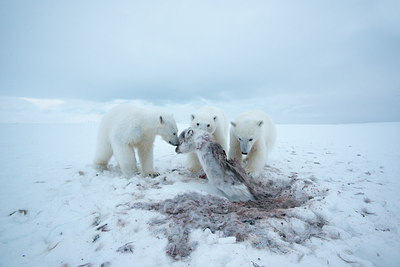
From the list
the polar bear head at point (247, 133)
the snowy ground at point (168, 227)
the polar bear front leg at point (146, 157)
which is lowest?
the snowy ground at point (168, 227)

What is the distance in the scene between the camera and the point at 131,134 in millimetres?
4336

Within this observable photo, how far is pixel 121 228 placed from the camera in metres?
2.31

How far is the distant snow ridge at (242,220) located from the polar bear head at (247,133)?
1.42 metres

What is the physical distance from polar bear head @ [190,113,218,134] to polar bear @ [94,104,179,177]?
56cm

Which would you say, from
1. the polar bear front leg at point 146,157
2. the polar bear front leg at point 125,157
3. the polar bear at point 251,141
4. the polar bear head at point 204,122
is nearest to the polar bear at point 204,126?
the polar bear head at point 204,122

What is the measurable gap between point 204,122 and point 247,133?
1.12 meters

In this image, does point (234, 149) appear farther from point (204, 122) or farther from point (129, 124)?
point (129, 124)

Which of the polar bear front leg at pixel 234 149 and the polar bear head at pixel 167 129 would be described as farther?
the polar bear front leg at pixel 234 149

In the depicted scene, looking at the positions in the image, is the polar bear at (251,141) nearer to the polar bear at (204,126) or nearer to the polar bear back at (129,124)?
the polar bear at (204,126)

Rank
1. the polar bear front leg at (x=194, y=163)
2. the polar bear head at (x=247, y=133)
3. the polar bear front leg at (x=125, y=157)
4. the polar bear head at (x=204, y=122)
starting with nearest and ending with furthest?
the polar bear front leg at (x=125, y=157) < the polar bear head at (x=247, y=133) < the polar bear head at (x=204, y=122) < the polar bear front leg at (x=194, y=163)

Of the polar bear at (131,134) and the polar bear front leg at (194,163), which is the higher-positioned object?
the polar bear at (131,134)

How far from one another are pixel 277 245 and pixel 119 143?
3.72 metres

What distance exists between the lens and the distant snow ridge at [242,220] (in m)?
2.02

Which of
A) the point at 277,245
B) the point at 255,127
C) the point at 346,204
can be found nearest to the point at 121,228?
the point at 277,245
